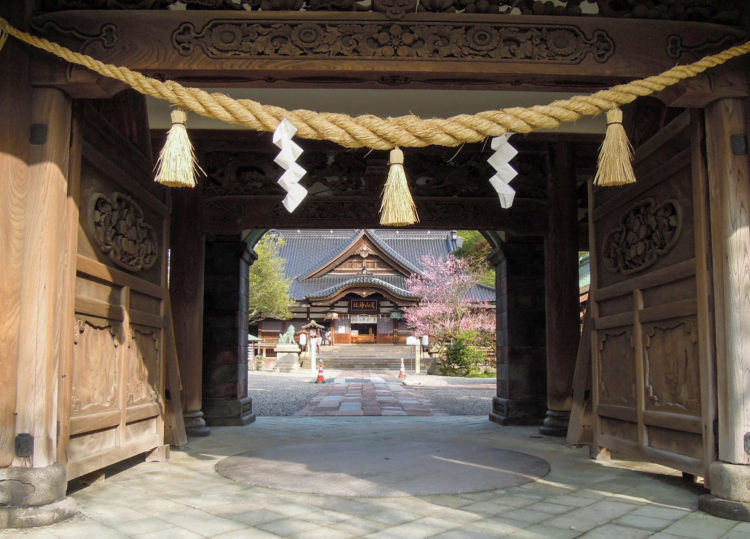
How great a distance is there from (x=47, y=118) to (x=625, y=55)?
10.9ft

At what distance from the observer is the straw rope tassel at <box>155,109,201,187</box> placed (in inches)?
120

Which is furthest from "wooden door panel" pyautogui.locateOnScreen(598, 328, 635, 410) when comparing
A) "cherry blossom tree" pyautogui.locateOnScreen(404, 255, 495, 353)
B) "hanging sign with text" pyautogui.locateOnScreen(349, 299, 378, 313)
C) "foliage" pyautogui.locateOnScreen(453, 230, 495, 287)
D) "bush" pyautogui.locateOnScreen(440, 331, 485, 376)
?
"hanging sign with text" pyautogui.locateOnScreen(349, 299, 378, 313)

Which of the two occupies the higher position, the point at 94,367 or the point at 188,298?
the point at 188,298

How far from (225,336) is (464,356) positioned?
53.5 feet

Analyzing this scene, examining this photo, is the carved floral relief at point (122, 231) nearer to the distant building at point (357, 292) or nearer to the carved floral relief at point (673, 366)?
the carved floral relief at point (673, 366)

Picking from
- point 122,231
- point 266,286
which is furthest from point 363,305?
point 122,231

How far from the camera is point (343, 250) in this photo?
127ft

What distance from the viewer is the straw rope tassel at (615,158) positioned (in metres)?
3.22

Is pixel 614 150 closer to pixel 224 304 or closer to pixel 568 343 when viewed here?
pixel 568 343

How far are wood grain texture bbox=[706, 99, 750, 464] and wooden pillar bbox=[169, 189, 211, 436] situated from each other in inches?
206

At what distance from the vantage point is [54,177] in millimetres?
3379

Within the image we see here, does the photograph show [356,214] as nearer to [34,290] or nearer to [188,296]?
[188,296]

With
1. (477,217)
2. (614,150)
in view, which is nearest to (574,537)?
(614,150)

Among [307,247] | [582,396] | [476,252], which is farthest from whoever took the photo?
[307,247]
